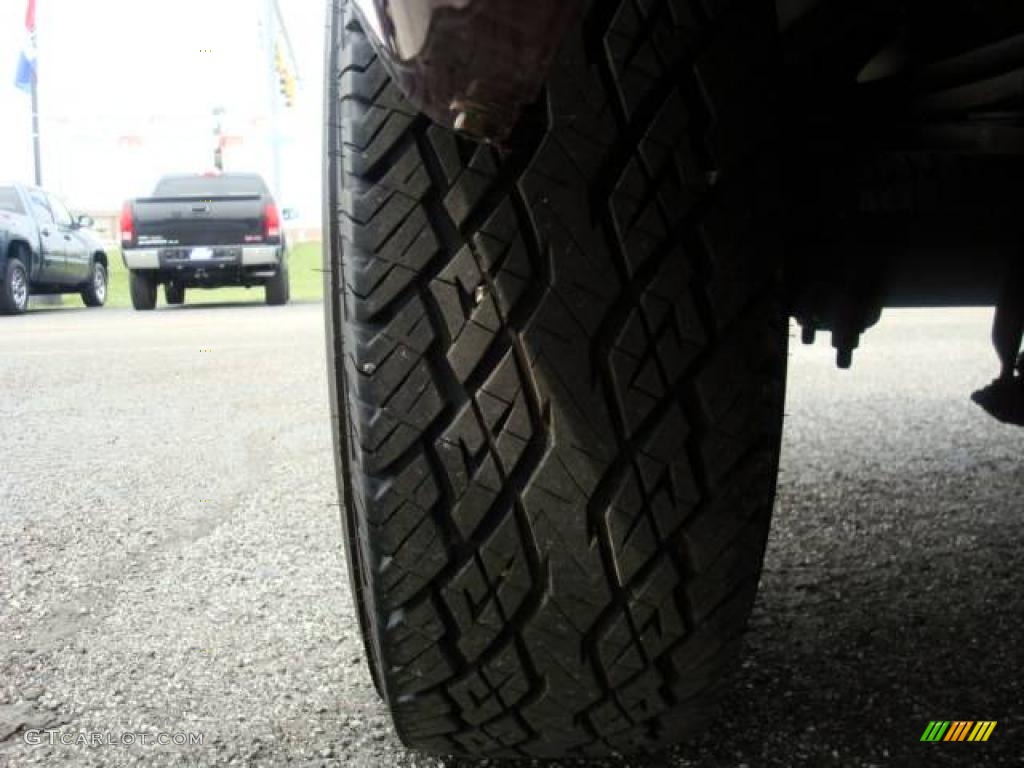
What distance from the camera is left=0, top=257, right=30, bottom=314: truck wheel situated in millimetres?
11203

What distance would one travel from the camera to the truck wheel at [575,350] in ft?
3.02

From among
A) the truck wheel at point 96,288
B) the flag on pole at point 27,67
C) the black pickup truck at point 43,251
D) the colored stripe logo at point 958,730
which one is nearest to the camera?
the colored stripe logo at point 958,730

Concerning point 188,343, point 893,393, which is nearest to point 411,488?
point 893,393

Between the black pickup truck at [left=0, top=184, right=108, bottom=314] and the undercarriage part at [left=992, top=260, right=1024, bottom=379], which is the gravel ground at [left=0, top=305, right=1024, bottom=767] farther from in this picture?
the black pickup truck at [left=0, top=184, right=108, bottom=314]

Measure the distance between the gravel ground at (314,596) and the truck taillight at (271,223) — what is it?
29.4ft

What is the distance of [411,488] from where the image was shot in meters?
0.98

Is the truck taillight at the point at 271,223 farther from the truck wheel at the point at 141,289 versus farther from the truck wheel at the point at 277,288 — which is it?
the truck wheel at the point at 141,289

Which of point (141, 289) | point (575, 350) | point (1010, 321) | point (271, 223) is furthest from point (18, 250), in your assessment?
point (575, 350)

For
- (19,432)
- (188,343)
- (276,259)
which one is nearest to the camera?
(19,432)

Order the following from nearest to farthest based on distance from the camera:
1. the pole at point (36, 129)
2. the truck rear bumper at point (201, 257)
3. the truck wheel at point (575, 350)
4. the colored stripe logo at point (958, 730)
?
the truck wheel at point (575, 350) < the colored stripe logo at point (958, 730) < the truck rear bumper at point (201, 257) < the pole at point (36, 129)

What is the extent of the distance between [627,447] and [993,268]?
1.21 meters

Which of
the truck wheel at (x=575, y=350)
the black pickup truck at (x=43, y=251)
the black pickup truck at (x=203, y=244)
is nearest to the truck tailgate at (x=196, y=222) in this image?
the black pickup truck at (x=203, y=244)

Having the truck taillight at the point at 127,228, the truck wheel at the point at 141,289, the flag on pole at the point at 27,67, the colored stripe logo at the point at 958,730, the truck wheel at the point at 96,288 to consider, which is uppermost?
the colored stripe logo at the point at 958,730

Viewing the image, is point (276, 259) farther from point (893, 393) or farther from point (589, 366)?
point (589, 366)
